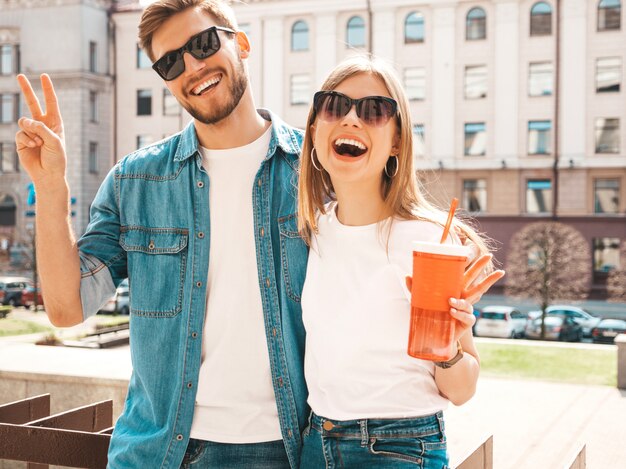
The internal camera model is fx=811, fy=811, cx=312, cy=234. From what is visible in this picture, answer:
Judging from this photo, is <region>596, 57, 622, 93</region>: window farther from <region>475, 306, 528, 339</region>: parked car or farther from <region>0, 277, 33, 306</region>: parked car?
<region>0, 277, 33, 306</region>: parked car

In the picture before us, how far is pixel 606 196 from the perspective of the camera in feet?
112

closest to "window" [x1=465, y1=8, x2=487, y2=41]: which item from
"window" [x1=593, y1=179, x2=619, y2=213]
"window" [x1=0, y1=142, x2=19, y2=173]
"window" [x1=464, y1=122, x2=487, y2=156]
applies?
"window" [x1=464, y1=122, x2=487, y2=156]

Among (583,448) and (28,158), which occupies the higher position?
(28,158)

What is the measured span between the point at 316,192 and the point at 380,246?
33 cm

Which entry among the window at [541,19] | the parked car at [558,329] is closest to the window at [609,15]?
the window at [541,19]

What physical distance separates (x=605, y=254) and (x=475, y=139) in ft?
A: 24.3

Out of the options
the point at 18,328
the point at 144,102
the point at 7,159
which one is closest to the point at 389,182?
the point at 18,328

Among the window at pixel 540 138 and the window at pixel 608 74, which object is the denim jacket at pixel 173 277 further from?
the window at pixel 608 74

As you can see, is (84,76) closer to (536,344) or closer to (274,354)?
(536,344)

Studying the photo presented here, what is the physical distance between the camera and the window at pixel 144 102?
41781mm

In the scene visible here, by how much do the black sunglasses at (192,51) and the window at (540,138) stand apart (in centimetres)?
3388

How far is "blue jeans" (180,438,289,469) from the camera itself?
2426mm

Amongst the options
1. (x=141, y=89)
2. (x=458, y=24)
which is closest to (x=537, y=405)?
(x=458, y=24)

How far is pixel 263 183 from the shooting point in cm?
266
